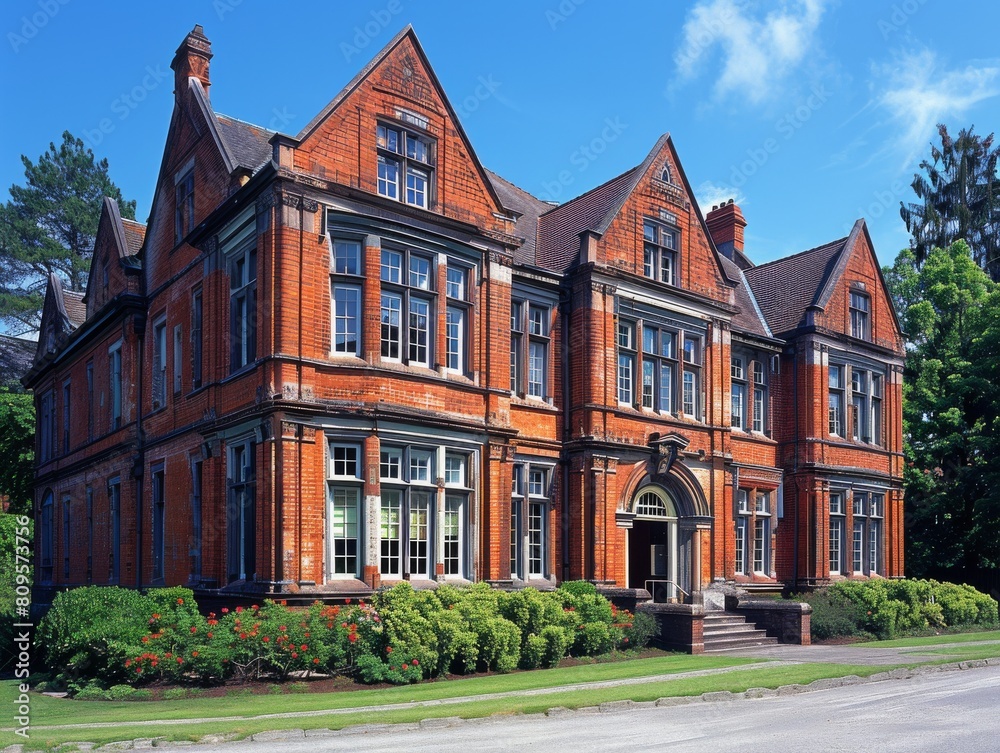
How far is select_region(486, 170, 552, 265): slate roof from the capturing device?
2534 cm

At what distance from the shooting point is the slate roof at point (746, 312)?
98.9ft

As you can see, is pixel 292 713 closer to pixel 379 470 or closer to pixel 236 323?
pixel 379 470

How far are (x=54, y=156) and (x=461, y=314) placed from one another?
42.1m

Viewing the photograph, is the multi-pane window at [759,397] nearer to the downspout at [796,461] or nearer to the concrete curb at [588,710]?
the downspout at [796,461]

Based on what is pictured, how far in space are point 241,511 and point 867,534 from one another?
69.9 ft

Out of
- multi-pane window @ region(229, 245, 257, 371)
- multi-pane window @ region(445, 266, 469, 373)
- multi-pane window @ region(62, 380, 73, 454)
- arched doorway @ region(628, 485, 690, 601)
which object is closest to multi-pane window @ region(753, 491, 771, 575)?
arched doorway @ region(628, 485, 690, 601)

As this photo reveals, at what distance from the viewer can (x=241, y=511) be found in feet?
63.5

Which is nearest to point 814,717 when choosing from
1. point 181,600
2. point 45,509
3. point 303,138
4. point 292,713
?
point 292,713

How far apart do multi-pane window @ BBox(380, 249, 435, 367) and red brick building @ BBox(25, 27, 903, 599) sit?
0.06 meters

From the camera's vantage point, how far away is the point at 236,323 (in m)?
20.1

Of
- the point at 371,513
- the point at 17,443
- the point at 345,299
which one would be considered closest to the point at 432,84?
the point at 345,299

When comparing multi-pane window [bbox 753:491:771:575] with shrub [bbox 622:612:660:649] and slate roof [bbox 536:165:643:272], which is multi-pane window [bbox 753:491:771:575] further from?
slate roof [bbox 536:165:643:272]

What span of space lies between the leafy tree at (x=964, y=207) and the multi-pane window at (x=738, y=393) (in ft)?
80.3

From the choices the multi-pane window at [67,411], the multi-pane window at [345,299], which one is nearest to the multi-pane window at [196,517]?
the multi-pane window at [345,299]
